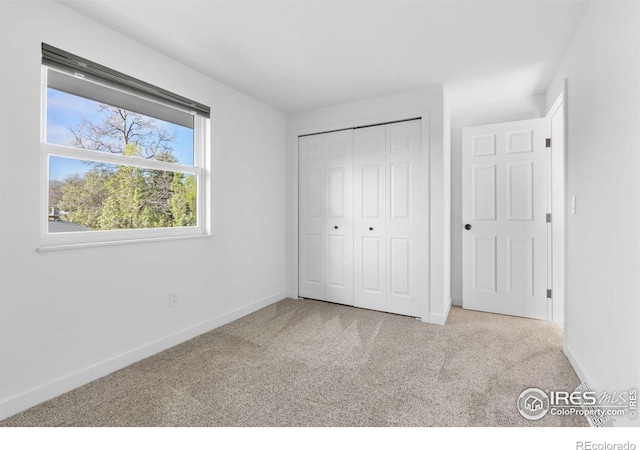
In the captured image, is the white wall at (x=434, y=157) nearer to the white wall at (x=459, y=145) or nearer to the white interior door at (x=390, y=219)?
the white interior door at (x=390, y=219)

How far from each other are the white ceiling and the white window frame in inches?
25.5

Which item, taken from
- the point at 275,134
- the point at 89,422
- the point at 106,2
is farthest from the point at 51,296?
the point at 275,134

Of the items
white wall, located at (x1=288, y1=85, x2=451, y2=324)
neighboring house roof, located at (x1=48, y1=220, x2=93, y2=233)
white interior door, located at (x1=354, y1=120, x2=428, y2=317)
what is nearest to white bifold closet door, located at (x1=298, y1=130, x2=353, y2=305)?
white interior door, located at (x1=354, y1=120, x2=428, y2=317)

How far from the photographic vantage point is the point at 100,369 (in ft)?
6.89

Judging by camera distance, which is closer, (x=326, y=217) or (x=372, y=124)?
(x=372, y=124)

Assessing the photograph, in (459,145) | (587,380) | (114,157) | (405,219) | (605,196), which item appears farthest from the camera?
(459,145)

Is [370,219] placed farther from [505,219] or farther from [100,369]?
[100,369]

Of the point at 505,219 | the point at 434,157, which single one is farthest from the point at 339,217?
the point at 505,219

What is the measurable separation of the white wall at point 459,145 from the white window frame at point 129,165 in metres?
2.78

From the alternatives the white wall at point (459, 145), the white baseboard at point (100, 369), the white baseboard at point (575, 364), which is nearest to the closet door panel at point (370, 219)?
the white wall at point (459, 145)

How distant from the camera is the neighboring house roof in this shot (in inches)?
77.7

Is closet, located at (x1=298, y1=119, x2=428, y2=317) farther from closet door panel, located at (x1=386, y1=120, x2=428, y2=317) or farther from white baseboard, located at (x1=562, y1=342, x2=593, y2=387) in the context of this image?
white baseboard, located at (x1=562, y1=342, x2=593, y2=387)

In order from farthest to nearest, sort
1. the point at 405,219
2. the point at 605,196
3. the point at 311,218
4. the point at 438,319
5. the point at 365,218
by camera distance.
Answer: the point at 311,218, the point at 365,218, the point at 405,219, the point at 438,319, the point at 605,196

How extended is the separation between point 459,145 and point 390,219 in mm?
1297
